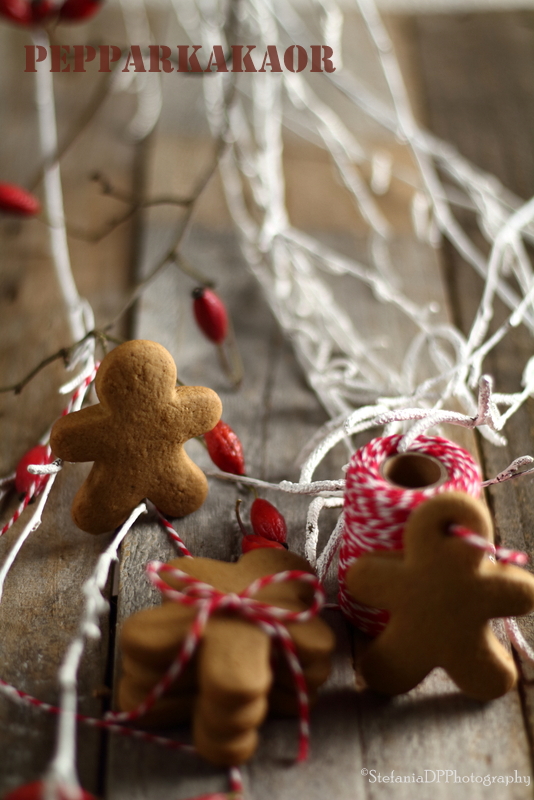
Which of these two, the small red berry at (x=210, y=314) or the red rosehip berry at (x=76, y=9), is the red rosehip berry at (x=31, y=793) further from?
the red rosehip berry at (x=76, y=9)

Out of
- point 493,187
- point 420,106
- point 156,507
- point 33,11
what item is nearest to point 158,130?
point 33,11

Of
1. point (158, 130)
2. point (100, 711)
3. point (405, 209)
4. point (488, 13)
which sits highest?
point (488, 13)

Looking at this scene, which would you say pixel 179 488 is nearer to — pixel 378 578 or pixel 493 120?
pixel 378 578

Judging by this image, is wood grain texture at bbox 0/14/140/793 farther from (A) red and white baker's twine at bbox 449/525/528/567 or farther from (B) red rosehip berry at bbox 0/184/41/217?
(A) red and white baker's twine at bbox 449/525/528/567

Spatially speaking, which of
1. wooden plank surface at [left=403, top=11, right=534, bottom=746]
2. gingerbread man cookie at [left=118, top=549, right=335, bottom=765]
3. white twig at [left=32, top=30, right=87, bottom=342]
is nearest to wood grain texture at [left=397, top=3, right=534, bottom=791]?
wooden plank surface at [left=403, top=11, right=534, bottom=746]

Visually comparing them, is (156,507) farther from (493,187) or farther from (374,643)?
(493,187)

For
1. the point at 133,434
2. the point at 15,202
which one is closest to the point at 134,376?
the point at 133,434
